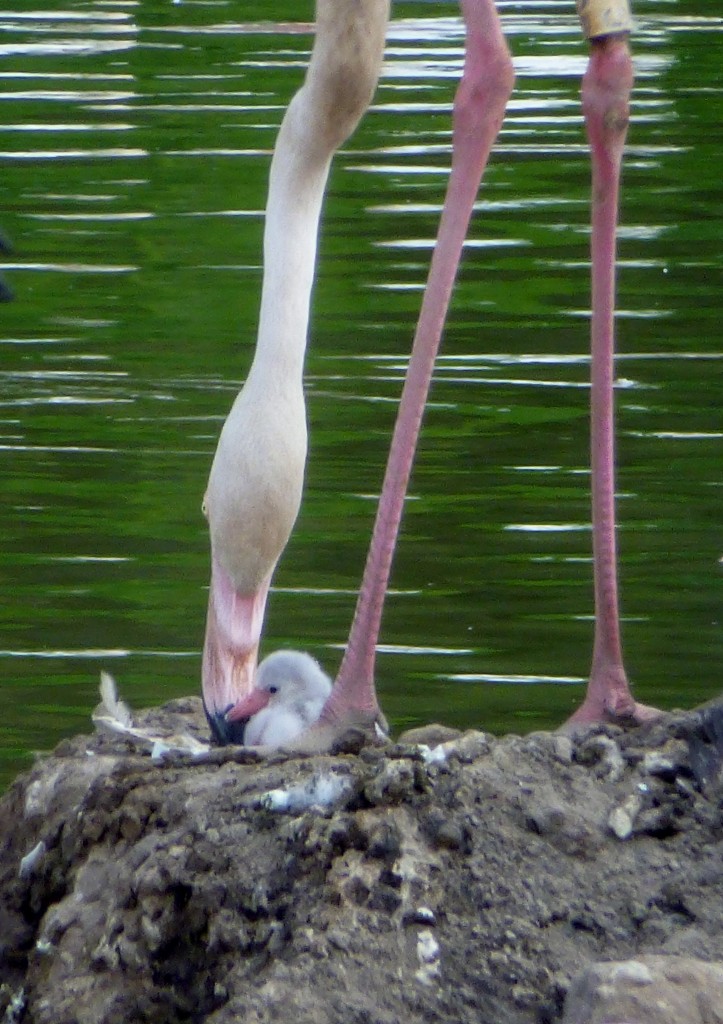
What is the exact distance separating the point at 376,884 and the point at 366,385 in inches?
213

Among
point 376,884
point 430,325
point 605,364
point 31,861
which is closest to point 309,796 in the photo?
point 376,884

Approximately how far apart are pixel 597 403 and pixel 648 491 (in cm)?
315

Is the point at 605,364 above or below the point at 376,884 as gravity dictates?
above

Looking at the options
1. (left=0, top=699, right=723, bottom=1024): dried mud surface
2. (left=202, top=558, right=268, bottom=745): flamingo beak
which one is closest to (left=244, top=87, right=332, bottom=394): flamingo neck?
(left=202, top=558, right=268, bottom=745): flamingo beak

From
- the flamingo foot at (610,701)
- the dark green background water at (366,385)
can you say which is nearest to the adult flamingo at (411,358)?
the flamingo foot at (610,701)

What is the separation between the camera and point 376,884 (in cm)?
412

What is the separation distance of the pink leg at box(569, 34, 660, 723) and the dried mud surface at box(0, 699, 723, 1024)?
1.26 feet

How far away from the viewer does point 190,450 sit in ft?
28.4

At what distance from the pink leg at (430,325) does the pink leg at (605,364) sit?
0.69 ft

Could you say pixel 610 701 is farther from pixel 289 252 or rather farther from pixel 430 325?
pixel 289 252

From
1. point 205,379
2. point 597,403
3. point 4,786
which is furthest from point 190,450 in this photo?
point 597,403

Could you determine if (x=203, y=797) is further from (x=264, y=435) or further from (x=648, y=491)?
(x=648, y=491)

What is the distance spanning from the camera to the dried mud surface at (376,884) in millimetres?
3982

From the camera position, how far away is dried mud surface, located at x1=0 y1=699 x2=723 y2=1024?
398 centimetres
